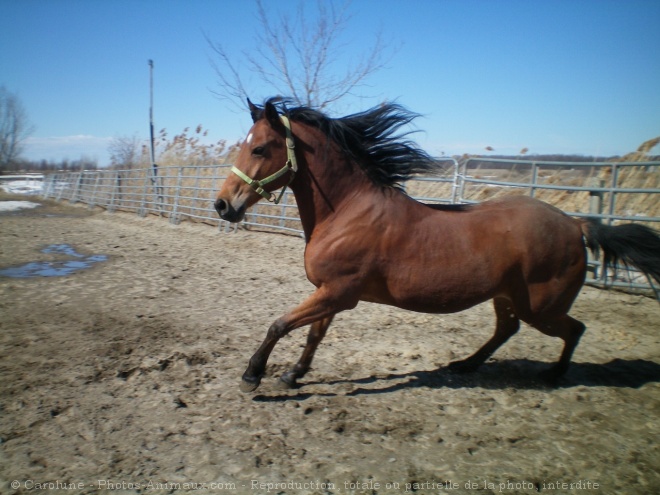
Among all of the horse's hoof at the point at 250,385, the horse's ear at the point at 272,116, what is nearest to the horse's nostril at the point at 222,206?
the horse's ear at the point at 272,116

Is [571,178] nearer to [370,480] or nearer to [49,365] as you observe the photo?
[370,480]

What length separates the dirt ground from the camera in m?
2.31

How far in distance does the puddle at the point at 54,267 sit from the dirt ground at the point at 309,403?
879 mm

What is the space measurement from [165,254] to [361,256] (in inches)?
250

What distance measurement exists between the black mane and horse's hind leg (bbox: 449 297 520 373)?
1351 millimetres

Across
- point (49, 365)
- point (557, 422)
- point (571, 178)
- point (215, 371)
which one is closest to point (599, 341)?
point (557, 422)

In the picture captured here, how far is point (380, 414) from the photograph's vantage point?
301 cm

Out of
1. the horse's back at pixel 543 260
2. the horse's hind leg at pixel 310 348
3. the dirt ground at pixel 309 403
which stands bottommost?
the dirt ground at pixel 309 403

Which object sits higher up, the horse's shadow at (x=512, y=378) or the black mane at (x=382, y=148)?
the black mane at (x=382, y=148)

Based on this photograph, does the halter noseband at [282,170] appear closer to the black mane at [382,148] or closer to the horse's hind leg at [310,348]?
the black mane at [382,148]

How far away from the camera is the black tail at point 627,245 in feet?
11.9

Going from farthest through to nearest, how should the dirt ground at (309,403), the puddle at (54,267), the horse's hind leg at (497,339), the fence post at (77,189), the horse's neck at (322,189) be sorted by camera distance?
1. the fence post at (77,189)
2. the puddle at (54,267)
3. the horse's hind leg at (497,339)
4. the horse's neck at (322,189)
5. the dirt ground at (309,403)

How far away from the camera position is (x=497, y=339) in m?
3.85

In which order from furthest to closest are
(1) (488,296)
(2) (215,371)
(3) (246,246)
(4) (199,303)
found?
(3) (246,246)
(4) (199,303)
(2) (215,371)
(1) (488,296)
